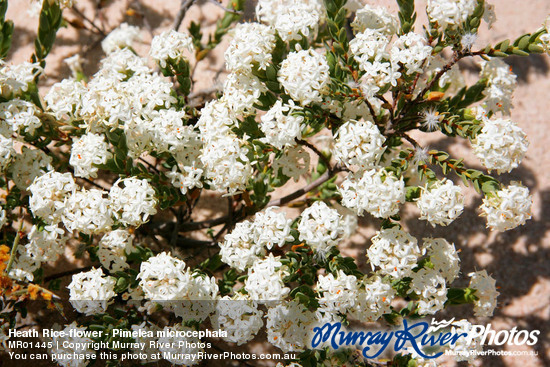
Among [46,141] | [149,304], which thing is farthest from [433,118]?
[46,141]

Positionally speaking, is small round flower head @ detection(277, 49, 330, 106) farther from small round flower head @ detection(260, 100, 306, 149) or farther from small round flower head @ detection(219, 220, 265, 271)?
small round flower head @ detection(219, 220, 265, 271)

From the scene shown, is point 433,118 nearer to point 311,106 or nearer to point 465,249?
point 311,106

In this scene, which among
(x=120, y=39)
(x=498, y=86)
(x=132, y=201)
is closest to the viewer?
(x=132, y=201)

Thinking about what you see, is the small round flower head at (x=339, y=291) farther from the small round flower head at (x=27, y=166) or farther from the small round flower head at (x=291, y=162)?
the small round flower head at (x=27, y=166)

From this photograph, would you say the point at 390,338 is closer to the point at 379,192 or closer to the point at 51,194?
the point at 379,192

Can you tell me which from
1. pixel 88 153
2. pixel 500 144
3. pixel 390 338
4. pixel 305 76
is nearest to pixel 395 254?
pixel 500 144

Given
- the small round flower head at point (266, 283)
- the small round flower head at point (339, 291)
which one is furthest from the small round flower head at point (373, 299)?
the small round flower head at point (266, 283)
